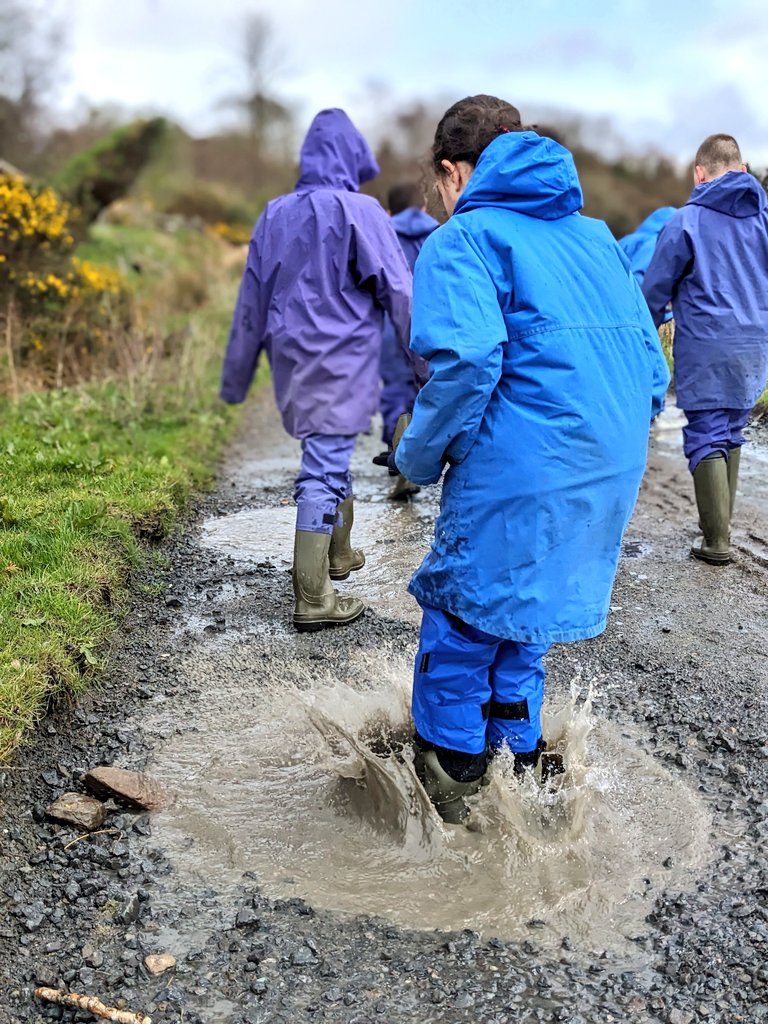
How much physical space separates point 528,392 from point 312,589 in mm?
2176

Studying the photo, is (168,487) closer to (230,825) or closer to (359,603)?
(359,603)

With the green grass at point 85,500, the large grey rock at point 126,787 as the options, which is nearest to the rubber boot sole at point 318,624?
the green grass at point 85,500

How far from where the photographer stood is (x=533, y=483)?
240 centimetres

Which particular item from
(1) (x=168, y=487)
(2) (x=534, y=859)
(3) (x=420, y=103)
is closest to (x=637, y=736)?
(2) (x=534, y=859)

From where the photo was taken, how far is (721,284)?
192 inches

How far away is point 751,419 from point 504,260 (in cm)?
331

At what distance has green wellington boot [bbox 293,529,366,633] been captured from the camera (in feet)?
14.2

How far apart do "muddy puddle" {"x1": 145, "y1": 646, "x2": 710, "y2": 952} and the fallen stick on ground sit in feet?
1.64

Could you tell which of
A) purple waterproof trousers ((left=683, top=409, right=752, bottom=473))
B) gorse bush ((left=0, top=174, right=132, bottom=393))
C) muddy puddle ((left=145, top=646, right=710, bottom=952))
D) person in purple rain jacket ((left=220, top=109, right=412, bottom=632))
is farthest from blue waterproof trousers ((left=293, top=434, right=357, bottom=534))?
gorse bush ((left=0, top=174, right=132, bottom=393))

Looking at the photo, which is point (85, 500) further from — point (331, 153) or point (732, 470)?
point (732, 470)

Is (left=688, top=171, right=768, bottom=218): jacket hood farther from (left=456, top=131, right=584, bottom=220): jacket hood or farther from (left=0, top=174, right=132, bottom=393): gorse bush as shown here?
(left=0, top=174, right=132, bottom=393): gorse bush

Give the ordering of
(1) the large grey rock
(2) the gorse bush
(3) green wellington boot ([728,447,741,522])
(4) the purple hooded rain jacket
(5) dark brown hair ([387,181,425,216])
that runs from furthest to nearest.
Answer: (2) the gorse bush < (5) dark brown hair ([387,181,425,216]) < (3) green wellington boot ([728,447,741,522]) < (4) the purple hooded rain jacket < (1) the large grey rock

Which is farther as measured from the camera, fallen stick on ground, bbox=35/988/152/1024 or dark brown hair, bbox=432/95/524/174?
dark brown hair, bbox=432/95/524/174

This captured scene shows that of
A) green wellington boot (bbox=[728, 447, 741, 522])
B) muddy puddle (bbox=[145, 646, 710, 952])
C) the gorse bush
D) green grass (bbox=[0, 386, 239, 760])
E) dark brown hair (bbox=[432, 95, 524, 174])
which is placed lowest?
muddy puddle (bbox=[145, 646, 710, 952])
